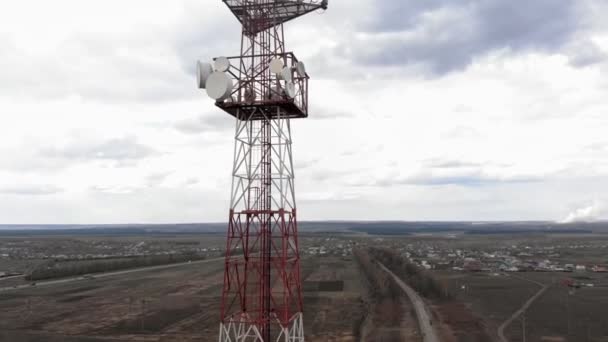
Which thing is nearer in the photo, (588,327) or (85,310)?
(588,327)

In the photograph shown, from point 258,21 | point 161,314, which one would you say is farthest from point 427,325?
point 258,21

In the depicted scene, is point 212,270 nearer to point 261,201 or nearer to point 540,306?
point 540,306

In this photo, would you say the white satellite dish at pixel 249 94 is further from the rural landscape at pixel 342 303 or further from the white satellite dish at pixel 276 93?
the rural landscape at pixel 342 303

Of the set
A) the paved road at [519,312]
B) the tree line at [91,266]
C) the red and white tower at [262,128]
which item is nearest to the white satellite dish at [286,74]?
the red and white tower at [262,128]

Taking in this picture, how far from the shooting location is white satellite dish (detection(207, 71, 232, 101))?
27.1 metres

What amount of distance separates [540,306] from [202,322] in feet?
197

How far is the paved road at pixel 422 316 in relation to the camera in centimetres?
6100

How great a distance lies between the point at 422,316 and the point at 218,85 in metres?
59.7

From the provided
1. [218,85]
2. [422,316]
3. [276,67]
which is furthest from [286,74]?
[422,316]

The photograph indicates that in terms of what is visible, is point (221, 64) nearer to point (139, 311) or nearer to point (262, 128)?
point (262, 128)

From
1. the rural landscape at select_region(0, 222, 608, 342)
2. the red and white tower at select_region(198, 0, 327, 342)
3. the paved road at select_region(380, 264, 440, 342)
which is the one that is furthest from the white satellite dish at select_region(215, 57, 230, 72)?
the paved road at select_region(380, 264, 440, 342)

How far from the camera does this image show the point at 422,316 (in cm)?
7369

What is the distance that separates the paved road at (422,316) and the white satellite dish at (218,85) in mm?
45934

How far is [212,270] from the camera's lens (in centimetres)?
14750
